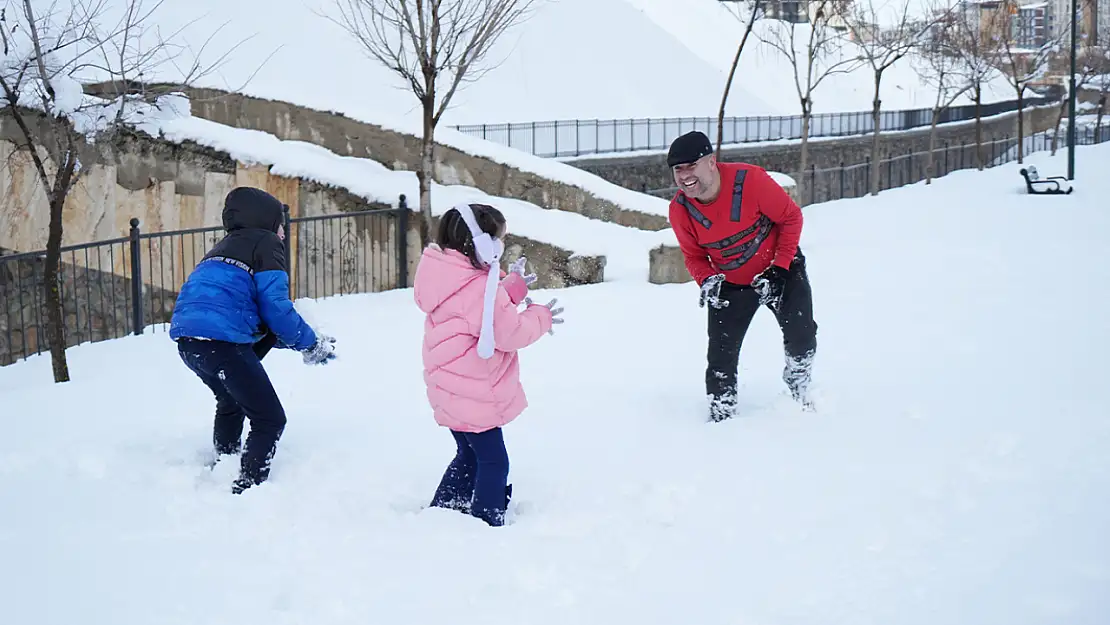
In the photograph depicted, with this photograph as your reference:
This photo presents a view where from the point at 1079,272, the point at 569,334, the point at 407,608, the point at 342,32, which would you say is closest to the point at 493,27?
the point at 569,334

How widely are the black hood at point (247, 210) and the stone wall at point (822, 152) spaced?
618 inches

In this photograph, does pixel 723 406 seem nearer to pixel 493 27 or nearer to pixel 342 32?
pixel 493 27

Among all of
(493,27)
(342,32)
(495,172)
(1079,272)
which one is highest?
(342,32)

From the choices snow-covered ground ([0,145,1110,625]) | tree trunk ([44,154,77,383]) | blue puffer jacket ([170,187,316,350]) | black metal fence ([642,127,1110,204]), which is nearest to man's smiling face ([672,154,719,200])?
snow-covered ground ([0,145,1110,625])

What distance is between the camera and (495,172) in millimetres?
13281

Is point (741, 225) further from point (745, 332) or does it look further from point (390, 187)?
point (390, 187)

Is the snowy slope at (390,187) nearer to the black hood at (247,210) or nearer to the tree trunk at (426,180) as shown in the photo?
the tree trunk at (426,180)

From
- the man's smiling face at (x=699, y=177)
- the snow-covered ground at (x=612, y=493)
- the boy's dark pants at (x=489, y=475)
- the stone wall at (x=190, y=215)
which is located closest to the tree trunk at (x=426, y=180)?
the stone wall at (x=190, y=215)

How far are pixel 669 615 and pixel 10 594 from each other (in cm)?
234

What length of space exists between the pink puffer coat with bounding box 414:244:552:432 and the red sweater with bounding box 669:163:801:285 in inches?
60.9

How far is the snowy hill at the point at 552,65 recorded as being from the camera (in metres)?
28.2

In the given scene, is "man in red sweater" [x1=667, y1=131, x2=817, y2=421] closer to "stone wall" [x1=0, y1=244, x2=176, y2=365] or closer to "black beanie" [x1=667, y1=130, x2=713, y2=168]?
"black beanie" [x1=667, y1=130, x2=713, y2=168]

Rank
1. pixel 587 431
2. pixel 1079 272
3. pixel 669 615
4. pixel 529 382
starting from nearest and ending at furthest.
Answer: pixel 669 615, pixel 587 431, pixel 529 382, pixel 1079 272

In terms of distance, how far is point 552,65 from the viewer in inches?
1422
